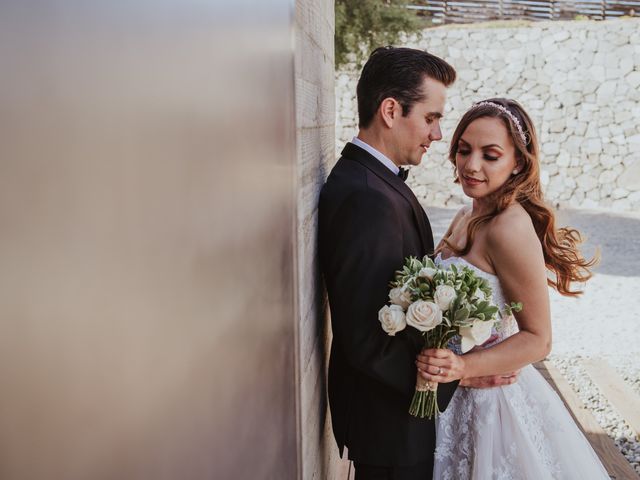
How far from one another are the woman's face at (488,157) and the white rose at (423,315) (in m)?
0.79

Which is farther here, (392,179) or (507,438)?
(507,438)

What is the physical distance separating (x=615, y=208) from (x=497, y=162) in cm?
1489

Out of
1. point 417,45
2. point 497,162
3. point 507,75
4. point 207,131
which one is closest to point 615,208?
point 507,75

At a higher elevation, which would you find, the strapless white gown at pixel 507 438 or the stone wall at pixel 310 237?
the stone wall at pixel 310 237

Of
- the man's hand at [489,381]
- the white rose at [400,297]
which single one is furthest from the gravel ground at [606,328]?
the white rose at [400,297]

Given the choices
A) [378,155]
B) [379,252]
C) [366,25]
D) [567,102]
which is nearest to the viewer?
[379,252]

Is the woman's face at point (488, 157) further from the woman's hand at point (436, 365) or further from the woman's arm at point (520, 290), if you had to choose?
the woman's hand at point (436, 365)

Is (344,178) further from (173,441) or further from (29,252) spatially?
(29,252)

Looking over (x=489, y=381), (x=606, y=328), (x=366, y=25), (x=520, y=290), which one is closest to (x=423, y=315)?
(x=520, y=290)

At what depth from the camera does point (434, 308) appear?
5.75 ft

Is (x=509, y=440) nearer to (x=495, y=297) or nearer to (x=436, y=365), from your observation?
(x=495, y=297)

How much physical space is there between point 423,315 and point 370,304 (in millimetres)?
174

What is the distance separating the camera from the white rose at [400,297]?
174 centimetres

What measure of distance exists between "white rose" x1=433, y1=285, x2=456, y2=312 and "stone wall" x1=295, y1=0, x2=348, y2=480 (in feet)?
1.13
